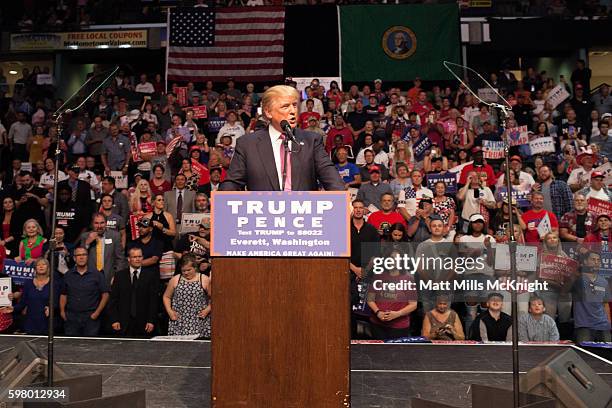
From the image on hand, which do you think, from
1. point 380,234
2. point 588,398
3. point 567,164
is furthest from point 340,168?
point 588,398

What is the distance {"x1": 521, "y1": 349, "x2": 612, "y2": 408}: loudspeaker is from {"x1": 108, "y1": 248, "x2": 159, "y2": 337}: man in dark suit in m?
4.50

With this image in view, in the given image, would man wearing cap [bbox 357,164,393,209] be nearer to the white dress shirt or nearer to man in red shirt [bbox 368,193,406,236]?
man in red shirt [bbox 368,193,406,236]

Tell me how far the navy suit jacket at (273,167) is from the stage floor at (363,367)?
4.38 feet

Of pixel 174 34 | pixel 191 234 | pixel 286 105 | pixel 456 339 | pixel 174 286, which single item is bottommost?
pixel 456 339

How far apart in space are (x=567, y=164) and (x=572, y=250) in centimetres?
340

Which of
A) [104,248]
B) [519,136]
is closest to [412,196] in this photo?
[519,136]

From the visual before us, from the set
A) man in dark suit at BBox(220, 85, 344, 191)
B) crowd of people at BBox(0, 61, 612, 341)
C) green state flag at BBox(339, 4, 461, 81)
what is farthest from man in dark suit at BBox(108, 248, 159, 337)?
green state flag at BBox(339, 4, 461, 81)

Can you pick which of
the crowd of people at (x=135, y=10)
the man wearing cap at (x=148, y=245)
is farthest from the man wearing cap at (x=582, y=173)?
the crowd of people at (x=135, y=10)

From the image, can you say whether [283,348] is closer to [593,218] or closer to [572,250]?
[572,250]

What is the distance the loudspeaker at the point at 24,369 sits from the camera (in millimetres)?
3500

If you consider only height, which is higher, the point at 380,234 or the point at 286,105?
the point at 286,105

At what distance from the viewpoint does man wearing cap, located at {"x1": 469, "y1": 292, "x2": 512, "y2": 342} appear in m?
6.45

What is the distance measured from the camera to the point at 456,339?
644cm

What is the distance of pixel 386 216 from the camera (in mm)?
7703
